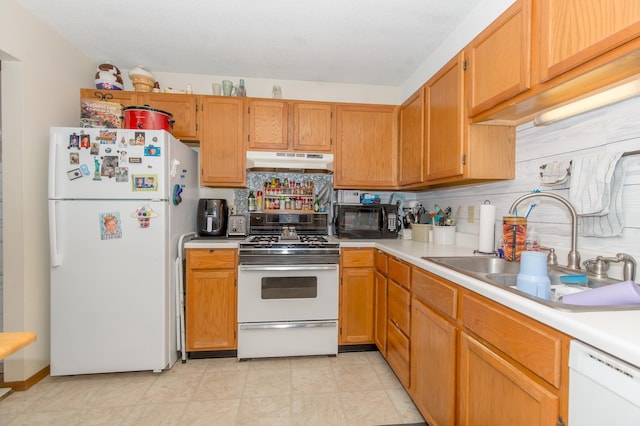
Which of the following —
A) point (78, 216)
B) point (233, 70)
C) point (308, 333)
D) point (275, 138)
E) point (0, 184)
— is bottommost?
point (308, 333)

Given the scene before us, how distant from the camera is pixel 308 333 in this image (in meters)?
2.24

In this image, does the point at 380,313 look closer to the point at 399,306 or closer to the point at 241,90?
the point at 399,306

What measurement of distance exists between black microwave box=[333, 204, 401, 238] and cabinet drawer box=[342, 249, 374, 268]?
264mm

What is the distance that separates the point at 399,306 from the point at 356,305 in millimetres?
556

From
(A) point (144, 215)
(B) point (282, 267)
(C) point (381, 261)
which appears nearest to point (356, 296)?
(C) point (381, 261)

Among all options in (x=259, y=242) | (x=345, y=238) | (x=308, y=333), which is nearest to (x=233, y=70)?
(x=259, y=242)

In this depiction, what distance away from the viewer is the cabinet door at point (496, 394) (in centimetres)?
81

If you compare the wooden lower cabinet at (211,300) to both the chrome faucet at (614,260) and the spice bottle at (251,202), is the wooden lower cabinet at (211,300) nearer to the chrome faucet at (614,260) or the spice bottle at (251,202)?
the spice bottle at (251,202)

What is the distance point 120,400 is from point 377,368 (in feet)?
5.56

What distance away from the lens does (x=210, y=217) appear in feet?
8.20

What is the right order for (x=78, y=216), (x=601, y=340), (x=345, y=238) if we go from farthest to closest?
(x=345, y=238), (x=78, y=216), (x=601, y=340)

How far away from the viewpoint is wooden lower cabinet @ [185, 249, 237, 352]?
7.22 feet

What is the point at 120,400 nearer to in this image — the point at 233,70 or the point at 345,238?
the point at 345,238

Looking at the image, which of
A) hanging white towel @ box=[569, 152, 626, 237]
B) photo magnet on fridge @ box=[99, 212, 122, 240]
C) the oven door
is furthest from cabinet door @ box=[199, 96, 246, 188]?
hanging white towel @ box=[569, 152, 626, 237]
